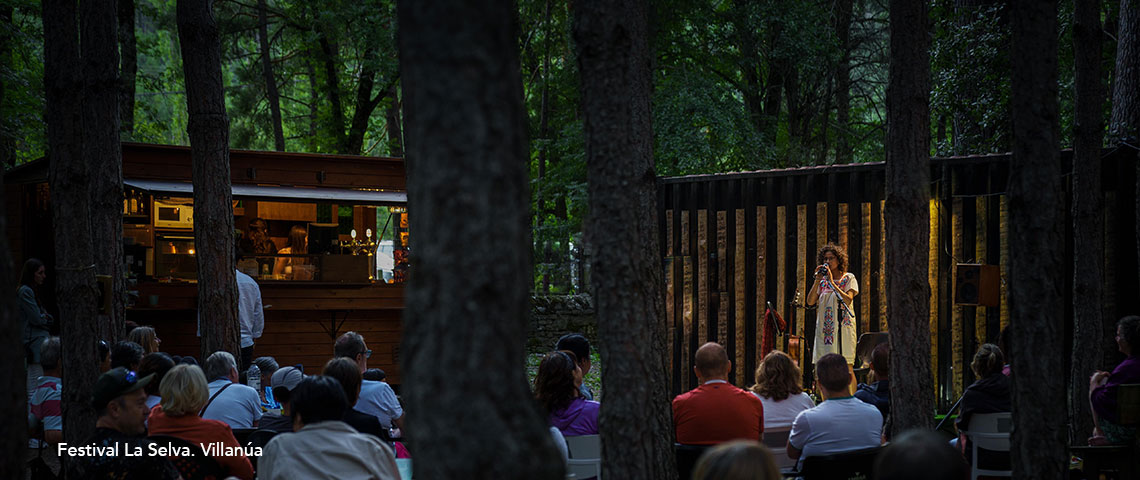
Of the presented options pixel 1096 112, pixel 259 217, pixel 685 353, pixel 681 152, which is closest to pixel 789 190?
pixel 685 353

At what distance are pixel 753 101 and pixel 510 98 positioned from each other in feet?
64.6

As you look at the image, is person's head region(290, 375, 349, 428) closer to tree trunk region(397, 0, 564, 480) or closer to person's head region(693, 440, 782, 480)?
person's head region(693, 440, 782, 480)

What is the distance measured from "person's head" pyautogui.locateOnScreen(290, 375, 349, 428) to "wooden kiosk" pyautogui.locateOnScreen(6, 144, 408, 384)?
9.03 metres

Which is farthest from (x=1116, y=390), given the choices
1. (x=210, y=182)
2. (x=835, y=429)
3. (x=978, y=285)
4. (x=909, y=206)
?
(x=210, y=182)

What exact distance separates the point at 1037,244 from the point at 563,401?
2652 mm

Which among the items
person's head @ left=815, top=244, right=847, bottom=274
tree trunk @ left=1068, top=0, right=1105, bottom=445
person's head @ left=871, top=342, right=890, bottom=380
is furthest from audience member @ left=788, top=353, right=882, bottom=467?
person's head @ left=815, top=244, right=847, bottom=274

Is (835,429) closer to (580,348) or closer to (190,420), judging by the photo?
(580,348)

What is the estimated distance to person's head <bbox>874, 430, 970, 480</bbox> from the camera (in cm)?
280

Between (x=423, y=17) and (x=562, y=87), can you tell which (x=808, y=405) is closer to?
(x=423, y=17)

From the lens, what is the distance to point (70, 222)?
20.6 ft

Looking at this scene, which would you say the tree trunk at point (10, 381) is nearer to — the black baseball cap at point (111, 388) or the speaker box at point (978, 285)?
the black baseball cap at point (111, 388)

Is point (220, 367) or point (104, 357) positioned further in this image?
point (104, 357)

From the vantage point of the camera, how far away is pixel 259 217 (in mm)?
14648

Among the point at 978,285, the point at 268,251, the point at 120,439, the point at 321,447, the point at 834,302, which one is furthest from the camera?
the point at 268,251
